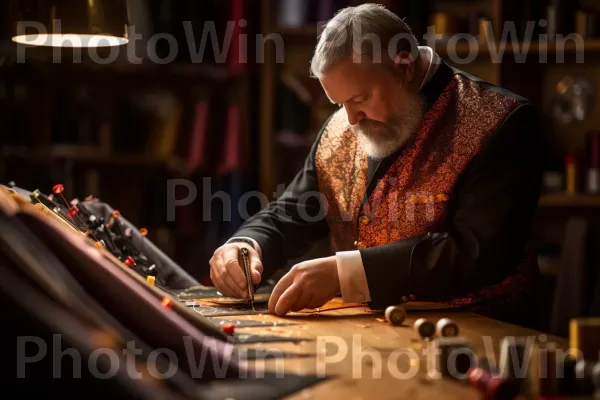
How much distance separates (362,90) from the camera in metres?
2.21

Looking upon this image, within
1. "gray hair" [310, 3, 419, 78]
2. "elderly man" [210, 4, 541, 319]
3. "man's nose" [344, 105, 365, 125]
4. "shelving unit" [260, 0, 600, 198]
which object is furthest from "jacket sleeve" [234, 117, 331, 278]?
"shelving unit" [260, 0, 600, 198]

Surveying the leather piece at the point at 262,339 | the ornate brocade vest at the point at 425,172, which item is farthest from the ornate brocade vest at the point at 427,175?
the leather piece at the point at 262,339

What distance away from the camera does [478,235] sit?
1.99 metres

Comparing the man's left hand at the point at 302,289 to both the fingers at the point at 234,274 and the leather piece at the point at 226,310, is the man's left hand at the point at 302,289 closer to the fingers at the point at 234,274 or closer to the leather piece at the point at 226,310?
the leather piece at the point at 226,310

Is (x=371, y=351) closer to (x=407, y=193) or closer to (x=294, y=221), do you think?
(x=407, y=193)

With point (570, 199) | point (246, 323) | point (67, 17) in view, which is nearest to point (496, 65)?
point (570, 199)

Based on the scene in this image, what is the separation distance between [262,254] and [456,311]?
0.68 metres

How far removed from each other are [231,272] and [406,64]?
2.64ft

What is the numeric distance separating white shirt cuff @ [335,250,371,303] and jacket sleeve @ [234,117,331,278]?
23.6 inches

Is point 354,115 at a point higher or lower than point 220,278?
higher

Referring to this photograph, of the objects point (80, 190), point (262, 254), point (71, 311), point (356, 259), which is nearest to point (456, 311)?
point (356, 259)

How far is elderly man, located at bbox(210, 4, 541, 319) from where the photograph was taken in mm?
1898

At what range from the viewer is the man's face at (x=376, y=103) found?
2.20m

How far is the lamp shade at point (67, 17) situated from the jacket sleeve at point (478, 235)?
34.2 inches
